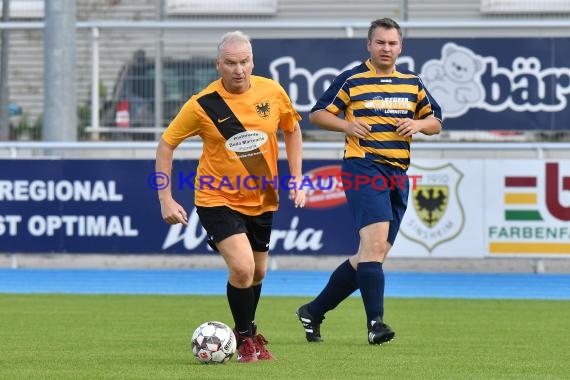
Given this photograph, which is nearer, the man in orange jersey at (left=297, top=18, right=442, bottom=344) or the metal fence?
the man in orange jersey at (left=297, top=18, right=442, bottom=344)

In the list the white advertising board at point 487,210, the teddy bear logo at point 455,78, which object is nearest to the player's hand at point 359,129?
the white advertising board at point 487,210

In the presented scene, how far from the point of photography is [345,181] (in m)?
8.81

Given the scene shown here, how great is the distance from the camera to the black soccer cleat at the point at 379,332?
A: 27.2ft

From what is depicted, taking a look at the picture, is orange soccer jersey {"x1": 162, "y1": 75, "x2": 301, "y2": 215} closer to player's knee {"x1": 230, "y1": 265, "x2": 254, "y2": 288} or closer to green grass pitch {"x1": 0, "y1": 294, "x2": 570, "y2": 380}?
player's knee {"x1": 230, "y1": 265, "x2": 254, "y2": 288}

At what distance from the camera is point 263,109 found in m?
7.86

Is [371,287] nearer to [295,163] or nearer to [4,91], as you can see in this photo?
[295,163]

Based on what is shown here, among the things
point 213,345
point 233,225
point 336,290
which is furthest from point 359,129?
point 213,345

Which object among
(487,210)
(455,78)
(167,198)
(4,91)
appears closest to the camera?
(167,198)

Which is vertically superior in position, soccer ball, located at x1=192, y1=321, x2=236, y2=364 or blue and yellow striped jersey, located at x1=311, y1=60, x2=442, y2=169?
blue and yellow striped jersey, located at x1=311, y1=60, x2=442, y2=169

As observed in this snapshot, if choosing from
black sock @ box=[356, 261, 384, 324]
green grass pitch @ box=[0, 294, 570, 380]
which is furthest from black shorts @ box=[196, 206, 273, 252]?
black sock @ box=[356, 261, 384, 324]

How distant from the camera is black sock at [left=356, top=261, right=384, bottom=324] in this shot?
8.43m

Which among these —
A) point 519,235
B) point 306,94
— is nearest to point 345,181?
point 519,235

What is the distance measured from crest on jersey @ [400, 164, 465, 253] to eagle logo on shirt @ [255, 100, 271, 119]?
759 cm

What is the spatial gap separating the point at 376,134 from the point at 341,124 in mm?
237
